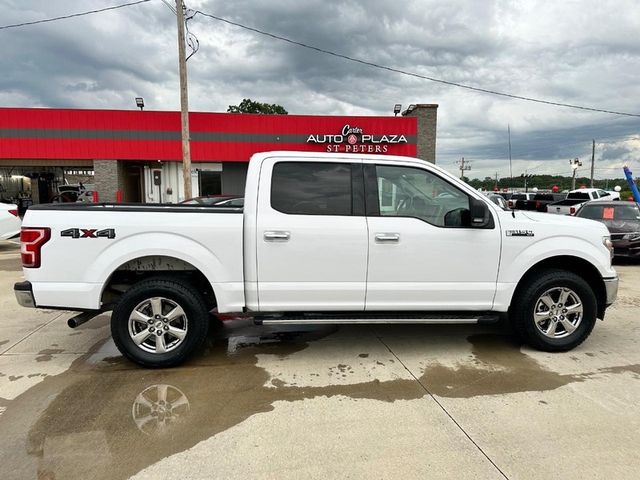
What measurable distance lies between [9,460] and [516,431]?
3281 millimetres

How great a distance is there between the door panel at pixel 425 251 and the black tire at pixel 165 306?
5.20 feet

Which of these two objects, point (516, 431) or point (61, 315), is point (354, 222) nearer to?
point (516, 431)

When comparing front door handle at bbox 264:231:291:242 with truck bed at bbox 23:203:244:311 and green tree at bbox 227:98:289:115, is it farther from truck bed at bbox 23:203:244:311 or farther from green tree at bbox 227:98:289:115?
green tree at bbox 227:98:289:115

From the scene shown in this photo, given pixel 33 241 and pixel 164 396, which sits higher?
pixel 33 241

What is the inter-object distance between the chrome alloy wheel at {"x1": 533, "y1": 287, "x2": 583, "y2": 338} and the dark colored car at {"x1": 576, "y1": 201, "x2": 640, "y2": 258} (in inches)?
262

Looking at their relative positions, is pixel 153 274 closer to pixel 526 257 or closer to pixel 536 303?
pixel 526 257

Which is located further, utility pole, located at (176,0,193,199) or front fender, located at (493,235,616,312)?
utility pole, located at (176,0,193,199)

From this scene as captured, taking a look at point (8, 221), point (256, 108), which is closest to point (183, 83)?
point (8, 221)

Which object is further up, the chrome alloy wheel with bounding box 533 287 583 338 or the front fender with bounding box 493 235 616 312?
the front fender with bounding box 493 235 616 312

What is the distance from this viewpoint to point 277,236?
3820mm

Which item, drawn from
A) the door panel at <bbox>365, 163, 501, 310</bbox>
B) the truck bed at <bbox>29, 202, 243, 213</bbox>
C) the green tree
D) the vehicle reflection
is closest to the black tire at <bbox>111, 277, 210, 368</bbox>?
the vehicle reflection

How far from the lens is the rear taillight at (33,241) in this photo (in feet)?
11.9

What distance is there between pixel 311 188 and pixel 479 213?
1553 millimetres

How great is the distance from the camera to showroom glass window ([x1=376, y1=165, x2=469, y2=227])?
404 cm
